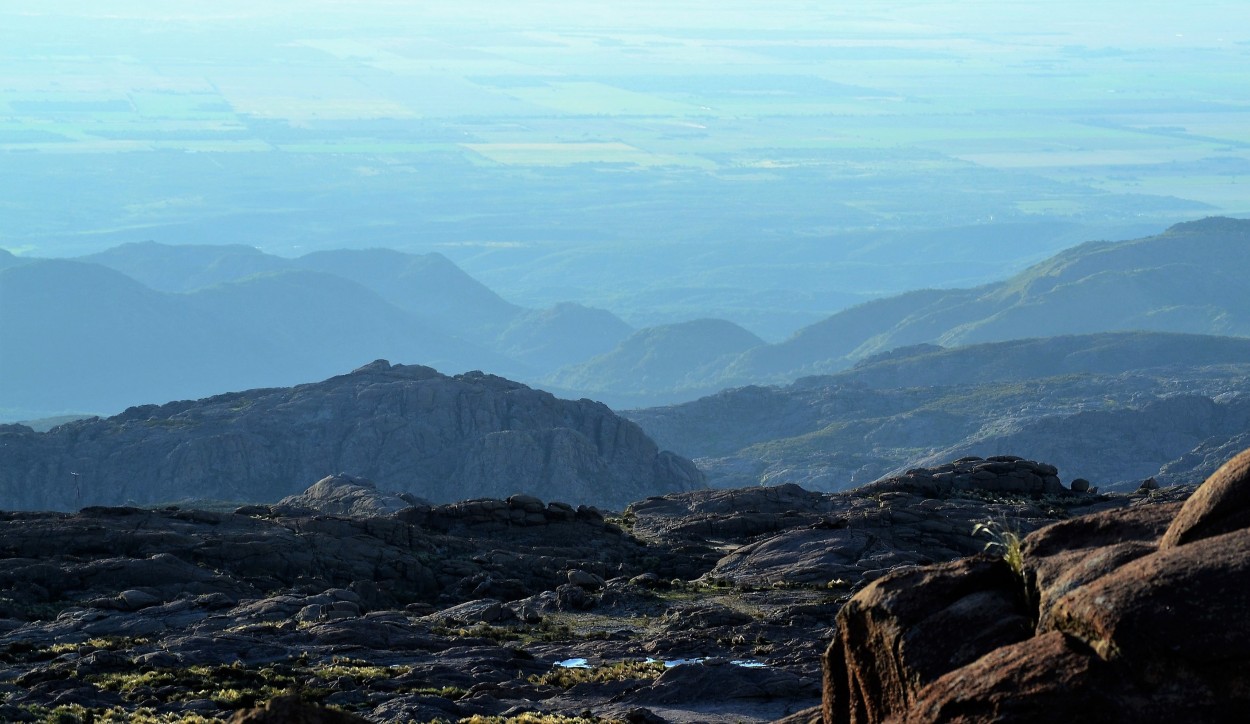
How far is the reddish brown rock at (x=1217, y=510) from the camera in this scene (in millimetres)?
18484

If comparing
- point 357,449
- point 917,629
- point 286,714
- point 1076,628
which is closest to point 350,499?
point 357,449

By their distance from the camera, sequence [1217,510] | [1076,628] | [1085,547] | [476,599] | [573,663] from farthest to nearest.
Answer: [476,599], [573,663], [1085,547], [1217,510], [1076,628]

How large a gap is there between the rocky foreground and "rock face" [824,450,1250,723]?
5.91 feet

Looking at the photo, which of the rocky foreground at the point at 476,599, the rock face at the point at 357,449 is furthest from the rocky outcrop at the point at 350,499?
the rock face at the point at 357,449

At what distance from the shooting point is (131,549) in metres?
56.9

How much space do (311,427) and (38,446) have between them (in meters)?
24.3

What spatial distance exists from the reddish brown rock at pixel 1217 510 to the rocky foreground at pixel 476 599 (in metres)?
1.56

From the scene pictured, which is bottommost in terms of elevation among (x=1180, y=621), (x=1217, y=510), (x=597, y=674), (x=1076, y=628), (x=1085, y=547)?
(x=597, y=674)

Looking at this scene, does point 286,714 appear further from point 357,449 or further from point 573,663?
point 357,449

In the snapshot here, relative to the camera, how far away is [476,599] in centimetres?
5450

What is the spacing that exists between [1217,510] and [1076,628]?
265cm

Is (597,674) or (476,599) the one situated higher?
(597,674)

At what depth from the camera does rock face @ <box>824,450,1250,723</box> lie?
16.6 metres

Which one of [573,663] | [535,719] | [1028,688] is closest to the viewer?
[1028,688]
